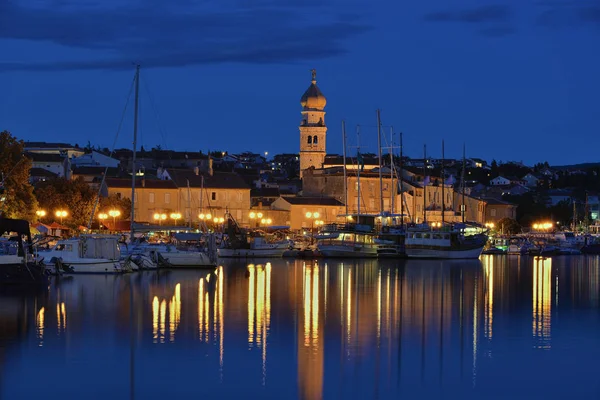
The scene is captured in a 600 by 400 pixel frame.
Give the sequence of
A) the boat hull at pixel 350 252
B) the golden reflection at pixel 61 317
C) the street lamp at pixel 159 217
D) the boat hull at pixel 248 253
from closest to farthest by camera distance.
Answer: the golden reflection at pixel 61 317 → the boat hull at pixel 248 253 → the boat hull at pixel 350 252 → the street lamp at pixel 159 217

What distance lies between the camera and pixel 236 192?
102 meters

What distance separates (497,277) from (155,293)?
64.2ft

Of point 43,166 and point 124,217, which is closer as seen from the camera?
point 124,217

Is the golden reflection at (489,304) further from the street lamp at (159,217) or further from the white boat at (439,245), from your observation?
the street lamp at (159,217)

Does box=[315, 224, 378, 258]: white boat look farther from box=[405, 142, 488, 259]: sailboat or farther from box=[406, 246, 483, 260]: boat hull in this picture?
box=[406, 246, 483, 260]: boat hull

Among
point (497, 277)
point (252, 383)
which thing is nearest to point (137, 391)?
point (252, 383)

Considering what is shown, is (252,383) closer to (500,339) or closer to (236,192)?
(500,339)

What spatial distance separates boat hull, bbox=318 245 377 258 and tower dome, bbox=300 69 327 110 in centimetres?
4983

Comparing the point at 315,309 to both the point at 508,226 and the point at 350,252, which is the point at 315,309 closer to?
the point at 350,252

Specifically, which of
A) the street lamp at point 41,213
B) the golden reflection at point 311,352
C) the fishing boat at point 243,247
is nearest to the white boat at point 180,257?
the golden reflection at point 311,352

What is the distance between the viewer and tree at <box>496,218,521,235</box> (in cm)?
12162

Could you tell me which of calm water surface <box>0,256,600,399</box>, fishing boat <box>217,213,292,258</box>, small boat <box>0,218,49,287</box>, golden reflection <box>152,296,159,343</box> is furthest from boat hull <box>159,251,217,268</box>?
golden reflection <box>152,296,159,343</box>

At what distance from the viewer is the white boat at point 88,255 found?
46.7 meters

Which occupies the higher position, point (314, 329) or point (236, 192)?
point (236, 192)
